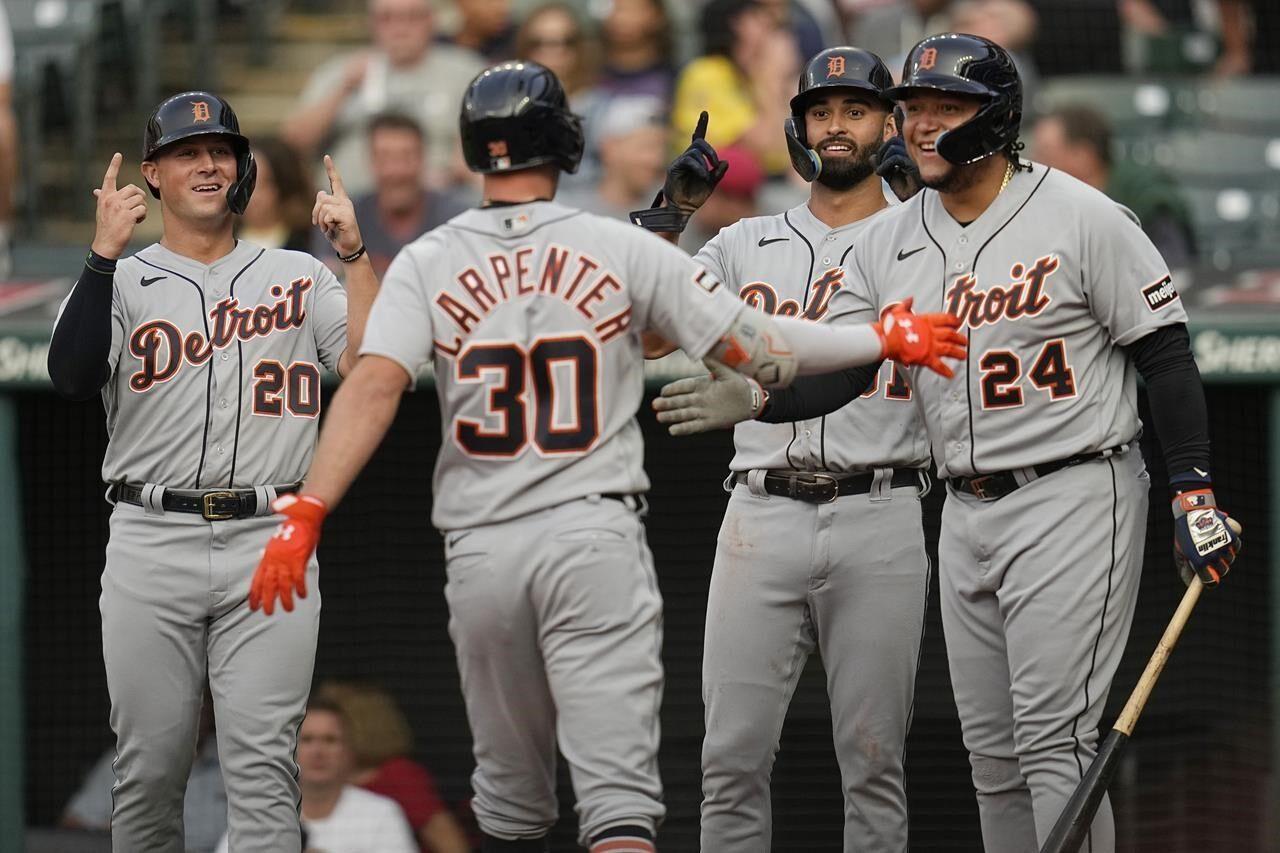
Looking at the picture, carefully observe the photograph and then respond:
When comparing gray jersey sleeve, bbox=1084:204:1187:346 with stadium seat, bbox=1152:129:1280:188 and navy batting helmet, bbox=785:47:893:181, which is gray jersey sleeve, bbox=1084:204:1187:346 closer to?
navy batting helmet, bbox=785:47:893:181

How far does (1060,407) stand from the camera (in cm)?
378

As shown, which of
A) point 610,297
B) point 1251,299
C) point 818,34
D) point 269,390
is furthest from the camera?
point 818,34

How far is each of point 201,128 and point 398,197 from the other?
2.89 m

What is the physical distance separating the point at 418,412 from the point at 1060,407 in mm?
3250

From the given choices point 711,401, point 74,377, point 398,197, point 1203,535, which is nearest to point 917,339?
point 711,401

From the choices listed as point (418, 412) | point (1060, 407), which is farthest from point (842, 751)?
point (418, 412)

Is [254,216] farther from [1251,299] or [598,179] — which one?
[1251,299]

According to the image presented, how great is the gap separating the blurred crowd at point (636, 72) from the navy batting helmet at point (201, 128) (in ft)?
7.61

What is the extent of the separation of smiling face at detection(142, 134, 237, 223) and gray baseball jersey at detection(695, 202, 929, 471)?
115 centimetres

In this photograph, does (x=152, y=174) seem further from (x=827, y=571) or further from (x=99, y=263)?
(x=827, y=571)

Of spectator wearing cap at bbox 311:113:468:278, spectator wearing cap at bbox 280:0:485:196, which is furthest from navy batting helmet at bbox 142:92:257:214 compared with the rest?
spectator wearing cap at bbox 280:0:485:196

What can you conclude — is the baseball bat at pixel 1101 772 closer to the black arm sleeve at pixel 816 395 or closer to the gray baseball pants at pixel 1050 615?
the gray baseball pants at pixel 1050 615

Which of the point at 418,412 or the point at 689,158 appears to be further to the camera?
the point at 418,412

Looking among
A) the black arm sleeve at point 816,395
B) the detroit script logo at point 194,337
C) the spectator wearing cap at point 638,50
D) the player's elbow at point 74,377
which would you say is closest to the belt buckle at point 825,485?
the black arm sleeve at point 816,395
